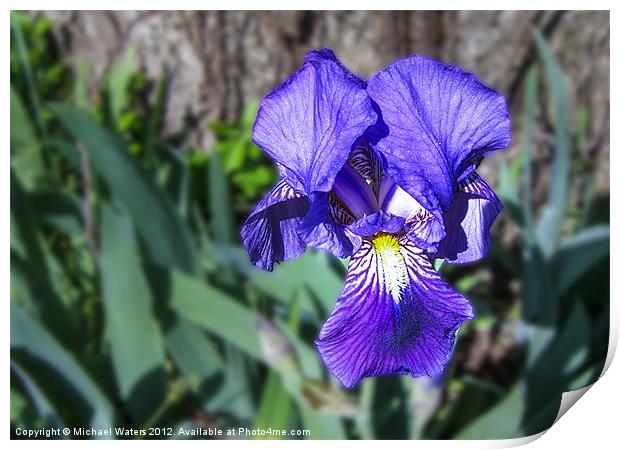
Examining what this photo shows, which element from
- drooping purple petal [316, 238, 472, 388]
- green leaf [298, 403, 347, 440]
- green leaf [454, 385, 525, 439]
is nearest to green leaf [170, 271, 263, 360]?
green leaf [298, 403, 347, 440]

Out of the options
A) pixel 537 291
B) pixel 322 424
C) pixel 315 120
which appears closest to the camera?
pixel 315 120

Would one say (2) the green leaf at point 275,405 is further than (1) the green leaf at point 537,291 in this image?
No

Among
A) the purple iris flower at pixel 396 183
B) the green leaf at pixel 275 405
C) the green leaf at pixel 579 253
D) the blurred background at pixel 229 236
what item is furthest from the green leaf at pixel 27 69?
the green leaf at pixel 579 253

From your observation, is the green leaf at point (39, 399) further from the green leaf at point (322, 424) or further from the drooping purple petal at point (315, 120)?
the drooping purple petal at point (315, 120)

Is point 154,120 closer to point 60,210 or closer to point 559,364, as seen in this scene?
point 60,210

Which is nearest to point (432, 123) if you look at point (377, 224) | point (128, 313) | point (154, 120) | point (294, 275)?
point (377, 224)

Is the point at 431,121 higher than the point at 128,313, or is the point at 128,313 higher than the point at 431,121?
the point at 431,121

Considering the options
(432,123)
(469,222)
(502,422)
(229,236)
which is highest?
(432,123)

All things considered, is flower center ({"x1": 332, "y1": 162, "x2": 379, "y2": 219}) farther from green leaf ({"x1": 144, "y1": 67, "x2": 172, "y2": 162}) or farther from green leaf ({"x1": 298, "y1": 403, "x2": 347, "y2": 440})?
green leaf ({"x1": 144, "y1": 67, "x2": 172, "y2": 162})
